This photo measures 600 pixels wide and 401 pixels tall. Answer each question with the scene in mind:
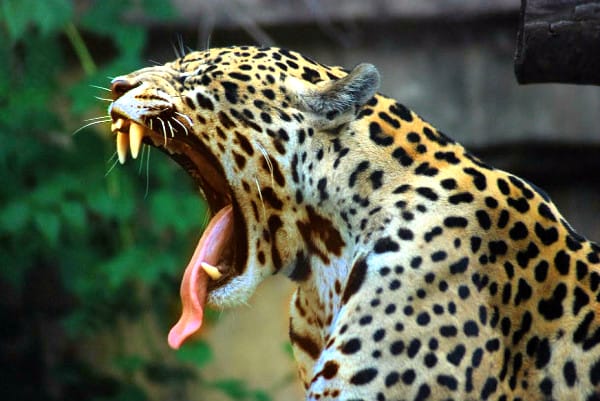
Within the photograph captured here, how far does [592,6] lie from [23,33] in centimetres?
500

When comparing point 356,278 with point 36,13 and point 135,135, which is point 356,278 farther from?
point 36,13

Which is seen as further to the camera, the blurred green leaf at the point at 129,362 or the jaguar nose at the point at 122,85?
the blurred green leaf at the point at 129,362

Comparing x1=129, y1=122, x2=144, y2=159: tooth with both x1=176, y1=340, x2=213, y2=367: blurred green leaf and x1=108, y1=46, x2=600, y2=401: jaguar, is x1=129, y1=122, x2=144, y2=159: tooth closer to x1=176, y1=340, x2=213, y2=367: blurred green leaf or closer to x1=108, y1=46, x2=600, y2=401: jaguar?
x1=108, y1=46, x2=600, y2=401: jaguar

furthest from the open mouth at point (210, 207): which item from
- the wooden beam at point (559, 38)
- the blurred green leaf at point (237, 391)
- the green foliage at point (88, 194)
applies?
the blurred green leaf at point (237, 391)

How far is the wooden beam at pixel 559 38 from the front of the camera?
12.5ft

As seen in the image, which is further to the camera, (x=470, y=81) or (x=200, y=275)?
(x=470, y=81)

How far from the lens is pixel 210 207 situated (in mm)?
3959

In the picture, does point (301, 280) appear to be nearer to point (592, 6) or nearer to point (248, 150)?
point (248, 150)

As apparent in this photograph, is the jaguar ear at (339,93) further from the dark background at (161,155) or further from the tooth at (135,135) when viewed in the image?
the dark background at (161,155)

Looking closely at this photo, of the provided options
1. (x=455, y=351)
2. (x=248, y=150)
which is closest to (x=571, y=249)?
(x=455, y=351)

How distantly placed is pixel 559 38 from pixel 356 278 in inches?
42.9

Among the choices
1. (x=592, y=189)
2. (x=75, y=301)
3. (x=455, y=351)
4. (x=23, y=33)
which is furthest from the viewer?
(x=75, y=301)

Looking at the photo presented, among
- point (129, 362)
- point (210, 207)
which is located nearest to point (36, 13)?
point (129, 362)

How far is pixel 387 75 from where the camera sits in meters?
8.25
